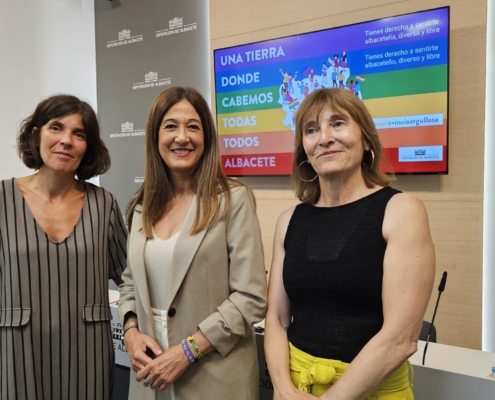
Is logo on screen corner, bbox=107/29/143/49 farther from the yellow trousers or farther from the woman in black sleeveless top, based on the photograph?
the yellow trousers

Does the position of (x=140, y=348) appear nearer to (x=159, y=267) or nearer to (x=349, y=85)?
(x=159, y=267)

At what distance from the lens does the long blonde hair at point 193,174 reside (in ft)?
4.59

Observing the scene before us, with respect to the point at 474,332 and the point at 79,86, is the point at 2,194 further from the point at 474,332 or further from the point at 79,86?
the point at 79,86

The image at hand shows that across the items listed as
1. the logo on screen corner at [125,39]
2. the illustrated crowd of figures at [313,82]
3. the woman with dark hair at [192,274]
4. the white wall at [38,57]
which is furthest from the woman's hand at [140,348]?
the logo on screen corner at [125,39]

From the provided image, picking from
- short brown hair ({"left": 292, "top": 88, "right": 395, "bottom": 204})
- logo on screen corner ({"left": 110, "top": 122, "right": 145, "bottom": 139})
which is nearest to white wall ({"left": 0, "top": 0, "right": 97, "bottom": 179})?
logo on screen corner ({"left": 110, "top": 122, "right": 145, "bottom": 139})

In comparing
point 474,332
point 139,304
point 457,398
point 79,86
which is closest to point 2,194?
point 139,304

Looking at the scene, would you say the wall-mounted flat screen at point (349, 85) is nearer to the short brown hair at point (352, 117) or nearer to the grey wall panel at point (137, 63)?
the grey wall panel at point (137, 63)

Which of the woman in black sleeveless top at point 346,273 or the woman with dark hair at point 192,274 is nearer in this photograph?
the woman in black sleeveless top at point 346,273

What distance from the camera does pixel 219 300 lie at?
4.45 feet

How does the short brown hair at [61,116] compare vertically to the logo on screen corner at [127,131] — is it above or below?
below

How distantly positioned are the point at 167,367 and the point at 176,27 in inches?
123

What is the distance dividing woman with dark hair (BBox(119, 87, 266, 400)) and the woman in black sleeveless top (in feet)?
0.37

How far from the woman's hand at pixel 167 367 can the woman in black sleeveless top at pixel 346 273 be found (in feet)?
0.84

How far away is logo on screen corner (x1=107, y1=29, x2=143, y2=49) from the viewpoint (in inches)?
157
